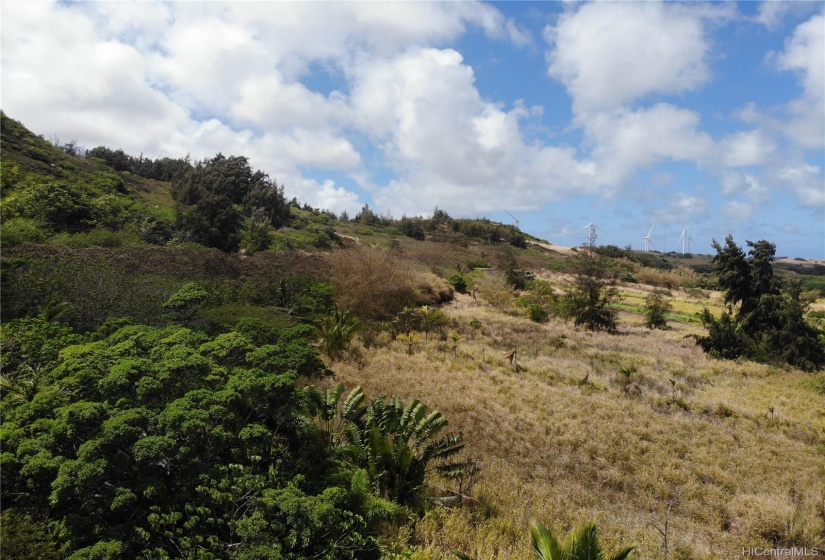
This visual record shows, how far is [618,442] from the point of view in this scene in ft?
30.4

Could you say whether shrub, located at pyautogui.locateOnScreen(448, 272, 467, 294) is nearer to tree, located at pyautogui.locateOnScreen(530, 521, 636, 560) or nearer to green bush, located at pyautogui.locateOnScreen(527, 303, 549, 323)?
green bush, located at pyautogui.locateOnScreen(527, 303, 549, 323)

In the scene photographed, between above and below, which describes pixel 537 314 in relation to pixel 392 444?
above

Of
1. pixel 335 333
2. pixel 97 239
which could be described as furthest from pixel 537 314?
pixel 97 239

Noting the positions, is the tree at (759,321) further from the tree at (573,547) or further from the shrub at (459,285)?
the tree at (573,547)

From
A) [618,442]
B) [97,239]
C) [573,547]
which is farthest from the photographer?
[97,239]

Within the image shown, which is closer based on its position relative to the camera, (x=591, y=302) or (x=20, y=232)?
(x=20, y=232)

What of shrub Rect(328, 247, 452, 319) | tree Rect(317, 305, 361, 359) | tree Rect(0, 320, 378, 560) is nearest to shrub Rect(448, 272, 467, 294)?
shrub Rect(328, 247, 452, 319)

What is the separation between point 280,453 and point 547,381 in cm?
981

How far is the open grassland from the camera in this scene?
6121mm

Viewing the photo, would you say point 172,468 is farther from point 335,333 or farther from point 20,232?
point 20,232

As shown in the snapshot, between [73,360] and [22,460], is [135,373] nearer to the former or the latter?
[73,360]

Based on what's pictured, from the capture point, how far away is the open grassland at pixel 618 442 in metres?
6.12

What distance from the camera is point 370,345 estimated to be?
52.5 ft

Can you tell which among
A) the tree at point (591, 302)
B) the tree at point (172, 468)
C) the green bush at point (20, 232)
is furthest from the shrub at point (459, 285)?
the tree at point (172, 468)
